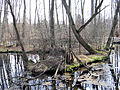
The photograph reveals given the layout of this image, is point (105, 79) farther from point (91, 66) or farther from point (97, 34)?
point (97, 34)

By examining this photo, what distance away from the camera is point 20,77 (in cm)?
740

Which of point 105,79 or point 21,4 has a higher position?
point 21,4

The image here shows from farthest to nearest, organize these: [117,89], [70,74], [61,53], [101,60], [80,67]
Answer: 1. [61,53]
2. [101,60]
3. [80,67]
4. [70,74]
5. [117,89]

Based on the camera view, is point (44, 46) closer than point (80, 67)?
No

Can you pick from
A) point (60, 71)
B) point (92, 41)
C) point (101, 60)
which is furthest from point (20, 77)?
point (92, 41)

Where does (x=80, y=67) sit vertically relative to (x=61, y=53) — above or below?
below

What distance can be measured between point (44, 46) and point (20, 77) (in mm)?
3543

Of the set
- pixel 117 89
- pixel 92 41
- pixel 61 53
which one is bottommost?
pixel 117 89

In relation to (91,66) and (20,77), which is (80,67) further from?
(20,77)

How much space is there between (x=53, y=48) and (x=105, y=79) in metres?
5.52

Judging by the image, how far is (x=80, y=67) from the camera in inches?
331

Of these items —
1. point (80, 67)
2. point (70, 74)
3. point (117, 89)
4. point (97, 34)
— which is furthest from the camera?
point (97, 34)

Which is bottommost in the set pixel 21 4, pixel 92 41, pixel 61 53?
pixel 61 53

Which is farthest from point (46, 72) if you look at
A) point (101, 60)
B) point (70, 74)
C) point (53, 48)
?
point (101, 60)
